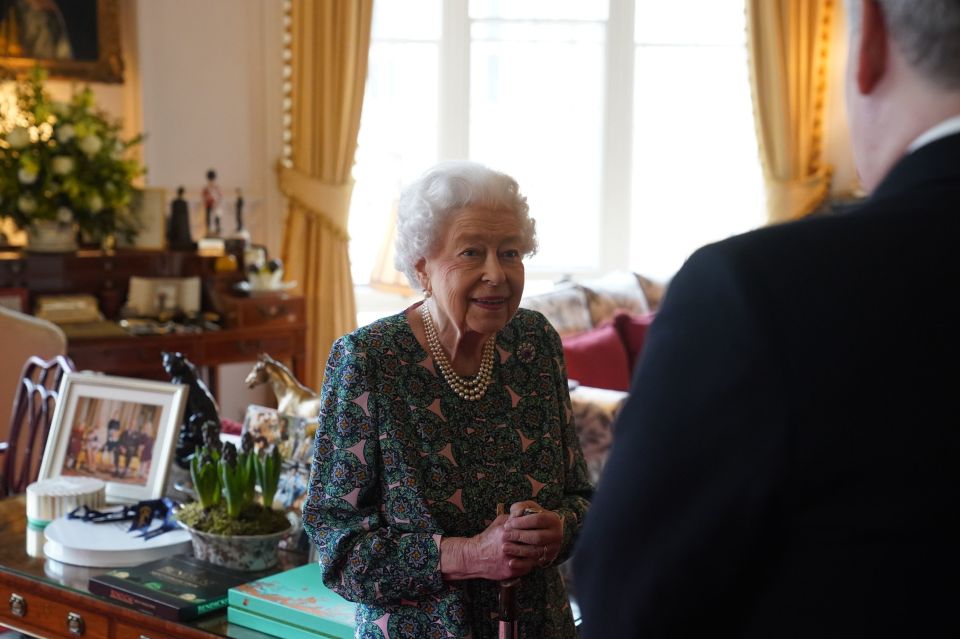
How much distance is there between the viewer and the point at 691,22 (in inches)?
276

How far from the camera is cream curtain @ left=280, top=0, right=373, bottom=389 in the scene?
6324 mm

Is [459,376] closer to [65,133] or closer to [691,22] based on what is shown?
[65,133]

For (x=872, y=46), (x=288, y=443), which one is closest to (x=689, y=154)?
(x=288, y=443)

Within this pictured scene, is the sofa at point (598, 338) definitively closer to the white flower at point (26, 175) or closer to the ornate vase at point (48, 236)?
the ornate vase at point (48, 236)

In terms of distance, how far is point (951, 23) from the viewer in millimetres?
733

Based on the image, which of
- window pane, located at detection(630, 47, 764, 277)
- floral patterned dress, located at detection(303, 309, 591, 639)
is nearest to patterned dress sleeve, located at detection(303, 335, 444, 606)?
floral patterned dress, located at detection(303, 309, 591, 639)

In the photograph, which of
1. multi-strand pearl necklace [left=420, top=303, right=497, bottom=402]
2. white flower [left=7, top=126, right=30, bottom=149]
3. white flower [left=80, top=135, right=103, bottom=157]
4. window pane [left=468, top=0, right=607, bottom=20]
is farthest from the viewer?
window pane [left=468, top=0, right=607, bottom=20]

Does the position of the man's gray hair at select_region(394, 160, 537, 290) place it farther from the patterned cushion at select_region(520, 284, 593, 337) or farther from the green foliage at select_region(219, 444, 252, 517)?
the patterned cushion at select_region(520, 284, 593, 337)

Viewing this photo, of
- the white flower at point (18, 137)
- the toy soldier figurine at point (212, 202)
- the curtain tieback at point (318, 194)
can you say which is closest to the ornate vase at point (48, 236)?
the white flower at point (18, 137)

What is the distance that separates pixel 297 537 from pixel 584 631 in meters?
1.57

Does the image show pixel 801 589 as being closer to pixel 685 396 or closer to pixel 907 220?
pixel 685 396

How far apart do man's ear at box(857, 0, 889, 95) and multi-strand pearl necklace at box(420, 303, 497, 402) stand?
1110 mm

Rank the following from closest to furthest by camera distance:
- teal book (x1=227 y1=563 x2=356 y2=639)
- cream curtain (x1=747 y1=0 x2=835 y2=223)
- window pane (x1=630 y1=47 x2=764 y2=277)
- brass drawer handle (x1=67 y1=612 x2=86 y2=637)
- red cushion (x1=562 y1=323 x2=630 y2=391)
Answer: teal book (x1=227 y1=563 x2=356 y2=639) → brass drawer handle (x1=67 y1=612 x2=86 y2=637) → red cushion (x1=562 y1=323 x2=630 y2=391) → cream curtain (x1=747 y1=0 x2=835 y2=223) → window pane (x1=630 y1=47 x2=764 y2=277)

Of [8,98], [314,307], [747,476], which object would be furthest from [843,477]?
[314,307]
